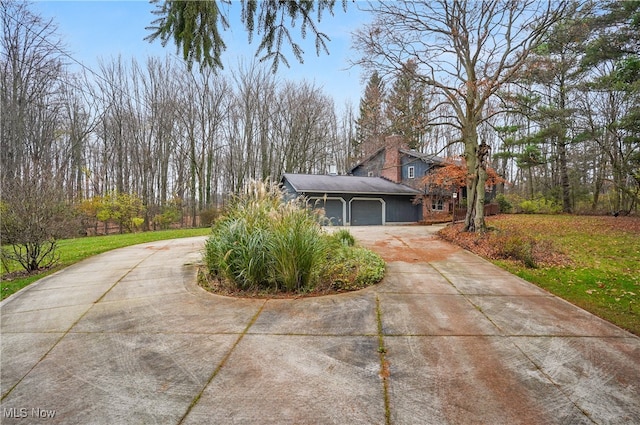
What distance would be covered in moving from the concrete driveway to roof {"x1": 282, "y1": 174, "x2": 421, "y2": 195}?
14.0 m

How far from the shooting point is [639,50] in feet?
34.8

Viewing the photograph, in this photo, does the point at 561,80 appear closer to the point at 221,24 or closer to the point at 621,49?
the point at 621,49

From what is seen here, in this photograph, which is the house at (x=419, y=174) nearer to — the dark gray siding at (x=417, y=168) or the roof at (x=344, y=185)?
the dark gray siding at (x=417, y=168)

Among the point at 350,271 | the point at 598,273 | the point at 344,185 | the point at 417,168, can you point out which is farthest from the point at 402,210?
the point at 350,271

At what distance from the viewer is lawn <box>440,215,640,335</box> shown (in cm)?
413

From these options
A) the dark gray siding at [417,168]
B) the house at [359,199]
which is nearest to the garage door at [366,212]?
the house at [359,199]

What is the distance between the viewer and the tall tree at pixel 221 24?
3109mm

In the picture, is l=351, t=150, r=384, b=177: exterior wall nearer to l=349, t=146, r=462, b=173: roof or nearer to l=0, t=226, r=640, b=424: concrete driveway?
l=349, t=146, r=462, b=173: roof

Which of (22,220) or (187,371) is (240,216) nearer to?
(187,371)

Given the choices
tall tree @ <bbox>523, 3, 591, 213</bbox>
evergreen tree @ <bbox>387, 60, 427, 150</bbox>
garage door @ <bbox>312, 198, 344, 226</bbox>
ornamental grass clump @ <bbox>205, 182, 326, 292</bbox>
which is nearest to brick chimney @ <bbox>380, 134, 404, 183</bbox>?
garage door @ <bbox>312, 198, 344, 226</bbox>

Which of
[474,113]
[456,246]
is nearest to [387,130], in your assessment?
[474,113]

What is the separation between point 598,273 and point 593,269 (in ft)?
1.29

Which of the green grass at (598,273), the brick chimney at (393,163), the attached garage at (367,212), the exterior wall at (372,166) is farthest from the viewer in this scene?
the exterior wall at (372,166)

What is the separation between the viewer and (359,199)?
19.7 metres
